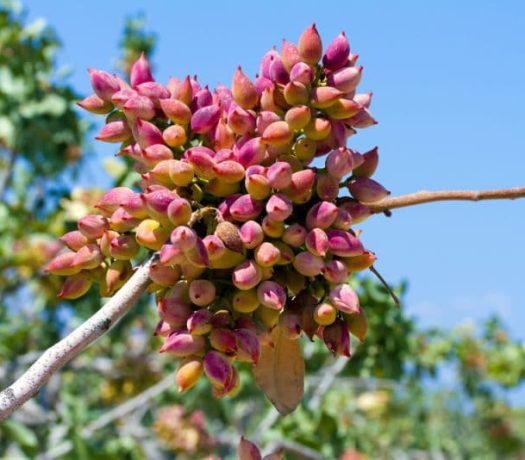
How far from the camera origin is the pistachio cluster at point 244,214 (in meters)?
0.84

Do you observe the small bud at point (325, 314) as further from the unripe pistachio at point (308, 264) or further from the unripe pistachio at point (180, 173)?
the unripe pistachio at point (180, 173)

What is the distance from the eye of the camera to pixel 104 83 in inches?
39.0

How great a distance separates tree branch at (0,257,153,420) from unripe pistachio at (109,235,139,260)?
0.08m

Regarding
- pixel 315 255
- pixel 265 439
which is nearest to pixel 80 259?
pixel 315 255

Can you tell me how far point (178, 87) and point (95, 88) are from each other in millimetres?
105

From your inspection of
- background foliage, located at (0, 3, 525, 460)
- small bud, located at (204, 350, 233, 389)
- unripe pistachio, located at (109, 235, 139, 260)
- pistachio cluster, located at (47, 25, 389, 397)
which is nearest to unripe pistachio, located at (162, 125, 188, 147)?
pistachio cluster, located at (47, 25, 389, 397)

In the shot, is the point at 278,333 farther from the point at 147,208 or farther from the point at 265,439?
the point at 265,439

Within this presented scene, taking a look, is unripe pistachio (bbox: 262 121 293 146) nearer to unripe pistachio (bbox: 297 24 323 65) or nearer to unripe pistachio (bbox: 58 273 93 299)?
unripe pistachio (bbox: 297 24 323 65)

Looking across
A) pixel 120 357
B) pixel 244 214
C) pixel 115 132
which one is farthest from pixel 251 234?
pixel 120 357

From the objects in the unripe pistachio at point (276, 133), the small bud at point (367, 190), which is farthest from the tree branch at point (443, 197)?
the unripe pistachio at point (276, 133)

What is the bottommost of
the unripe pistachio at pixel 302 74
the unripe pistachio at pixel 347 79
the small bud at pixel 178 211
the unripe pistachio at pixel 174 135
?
the small bud at pixel 178 211

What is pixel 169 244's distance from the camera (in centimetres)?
82

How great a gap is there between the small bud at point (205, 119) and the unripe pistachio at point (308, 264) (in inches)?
6.2

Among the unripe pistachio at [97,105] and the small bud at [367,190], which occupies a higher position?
the small bud at [367,190]
